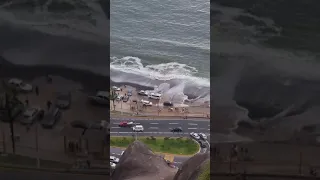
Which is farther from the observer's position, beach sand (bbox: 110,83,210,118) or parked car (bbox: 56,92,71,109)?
beach sand (bbox: 110,83,210,118)

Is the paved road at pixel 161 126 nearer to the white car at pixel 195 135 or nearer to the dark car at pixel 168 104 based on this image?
the white car at pixel 195 135

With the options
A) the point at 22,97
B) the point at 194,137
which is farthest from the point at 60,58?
the point at 194,137

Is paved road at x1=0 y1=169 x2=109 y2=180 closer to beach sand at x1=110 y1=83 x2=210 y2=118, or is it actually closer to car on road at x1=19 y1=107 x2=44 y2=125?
car on road at x1=19 y1=107 x2=44 y2=125

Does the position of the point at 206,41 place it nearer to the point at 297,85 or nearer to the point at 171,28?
the point at 171,28

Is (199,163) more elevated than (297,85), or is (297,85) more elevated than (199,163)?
(297,85)

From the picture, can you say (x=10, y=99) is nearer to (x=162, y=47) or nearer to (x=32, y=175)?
(x=32, y=175)

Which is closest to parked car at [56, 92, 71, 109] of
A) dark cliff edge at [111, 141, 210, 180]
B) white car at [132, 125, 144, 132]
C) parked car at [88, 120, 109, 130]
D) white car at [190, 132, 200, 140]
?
parked car at [88, 120, 109, 130]
